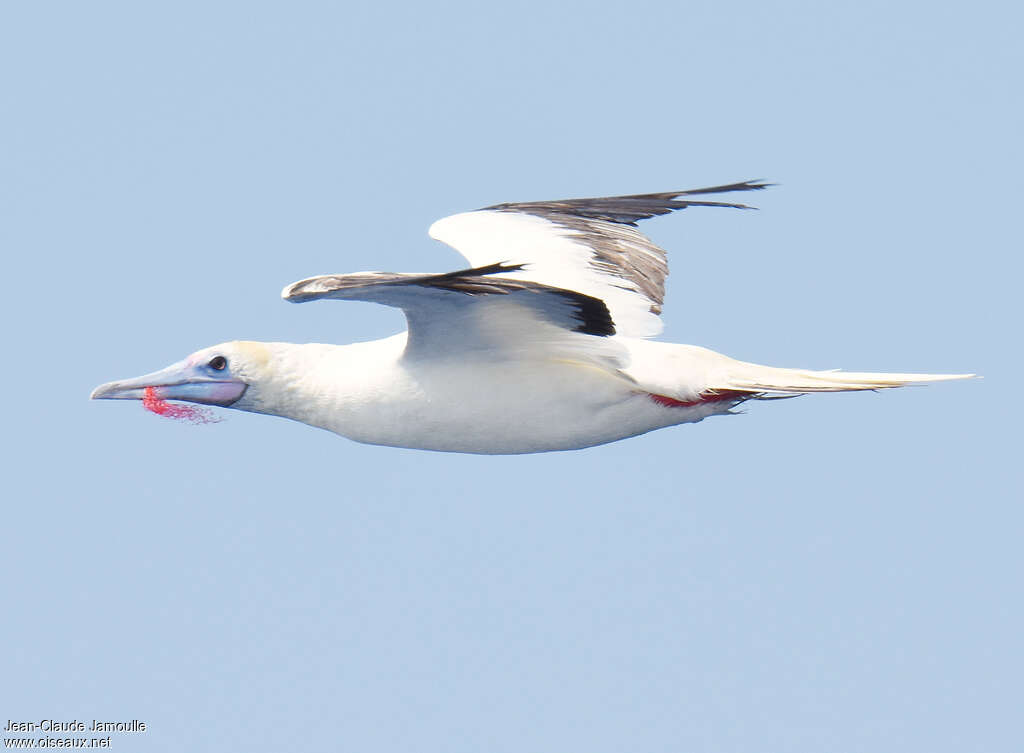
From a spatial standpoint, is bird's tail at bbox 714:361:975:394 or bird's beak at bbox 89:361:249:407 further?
bird's beak at bbox 89:361:249:407

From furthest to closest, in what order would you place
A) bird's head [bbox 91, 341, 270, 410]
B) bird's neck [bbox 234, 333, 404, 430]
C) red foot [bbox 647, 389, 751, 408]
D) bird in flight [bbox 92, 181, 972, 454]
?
bird's head [bbox 91, 341, 270, 410]
bird's neck [bbox 234, 333, 404, 430]
red foot [bbox 647, 389, 751, 408]
bird in flight [bbox 92, 181, 972, 454]

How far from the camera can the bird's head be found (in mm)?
10297

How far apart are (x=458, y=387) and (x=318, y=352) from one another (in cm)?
101

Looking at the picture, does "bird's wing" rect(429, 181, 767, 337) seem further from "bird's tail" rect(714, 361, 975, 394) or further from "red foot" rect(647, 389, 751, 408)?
"bird's tail" rect(714, 361, 975, 394)

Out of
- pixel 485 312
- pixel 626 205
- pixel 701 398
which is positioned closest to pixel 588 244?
pixel 626 205

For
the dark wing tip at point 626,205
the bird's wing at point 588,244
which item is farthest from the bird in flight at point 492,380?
the dark wing tip at point 626,205

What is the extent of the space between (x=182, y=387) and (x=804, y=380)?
3.77 metres

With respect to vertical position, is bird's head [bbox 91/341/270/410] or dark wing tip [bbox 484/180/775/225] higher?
dark wing tip [bbox 484/180/775/225]

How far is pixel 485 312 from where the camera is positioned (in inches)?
373

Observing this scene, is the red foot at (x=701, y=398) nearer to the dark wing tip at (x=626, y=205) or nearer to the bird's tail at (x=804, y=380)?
the bird's tail at (x=804, y=380)

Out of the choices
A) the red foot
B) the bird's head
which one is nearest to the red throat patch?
the bird's head

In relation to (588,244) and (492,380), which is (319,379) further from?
(588,244)

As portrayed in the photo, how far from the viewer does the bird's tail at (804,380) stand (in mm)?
9703

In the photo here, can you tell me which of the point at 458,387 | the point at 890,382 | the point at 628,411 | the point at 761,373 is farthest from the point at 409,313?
the point at 890,382
